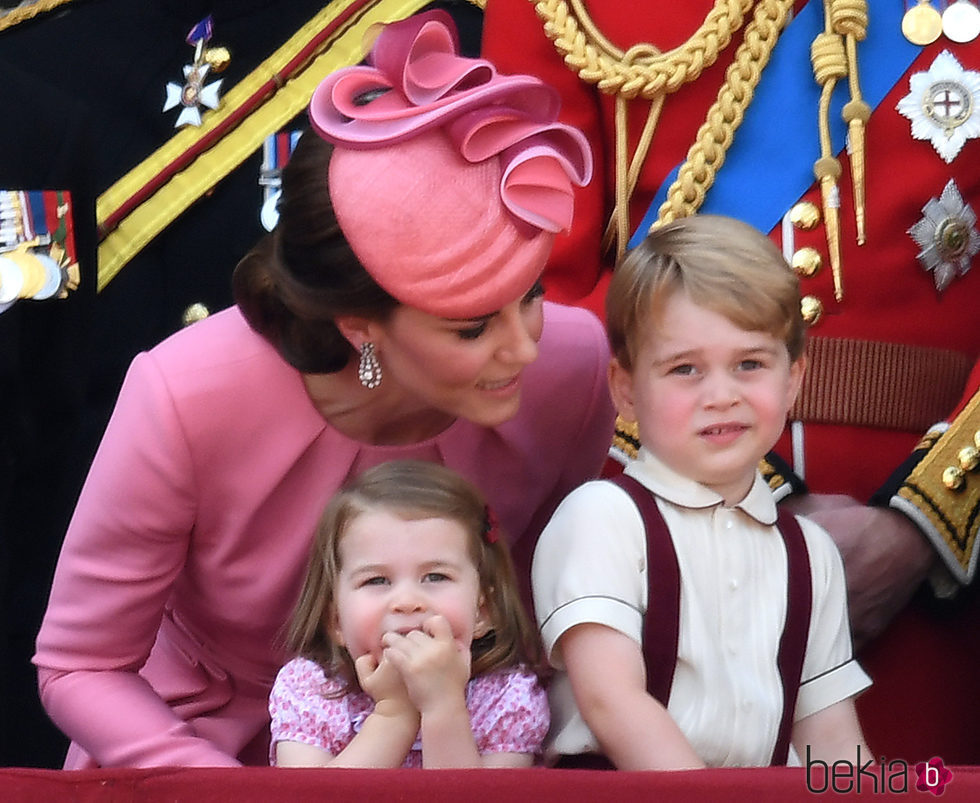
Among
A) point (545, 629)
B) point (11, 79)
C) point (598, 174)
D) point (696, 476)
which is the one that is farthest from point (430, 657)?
point (11, 79)

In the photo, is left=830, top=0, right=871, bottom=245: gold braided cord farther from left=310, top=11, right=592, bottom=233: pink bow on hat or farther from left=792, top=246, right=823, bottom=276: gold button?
left=310, top=11, right=592, bottom=233: pink bow on hat

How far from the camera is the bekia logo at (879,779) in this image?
1.05 m

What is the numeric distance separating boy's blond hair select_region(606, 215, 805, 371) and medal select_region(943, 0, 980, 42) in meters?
0.38

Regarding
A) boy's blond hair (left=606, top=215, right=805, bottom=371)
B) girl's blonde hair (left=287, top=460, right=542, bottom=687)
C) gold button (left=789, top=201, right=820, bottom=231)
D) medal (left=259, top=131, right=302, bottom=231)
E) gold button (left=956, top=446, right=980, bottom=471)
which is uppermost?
medal (left=259, top=131, right=302, bottom=231)

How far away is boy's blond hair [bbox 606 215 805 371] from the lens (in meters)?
1.34

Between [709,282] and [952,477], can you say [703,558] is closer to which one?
[709,282]

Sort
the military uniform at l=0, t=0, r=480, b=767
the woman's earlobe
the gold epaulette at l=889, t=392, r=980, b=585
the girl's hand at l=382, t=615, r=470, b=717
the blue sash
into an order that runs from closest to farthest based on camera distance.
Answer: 1. the girl's hand at l=382, t=615, r=470, b=717
2. the woman's earlobe
3. the gold epaulette at l=889, t=392, r=980, b=585
4. the blue sash
5. the military uniform at l=0, t=0, r=480, b=767

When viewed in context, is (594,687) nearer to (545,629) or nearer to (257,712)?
(545,629)

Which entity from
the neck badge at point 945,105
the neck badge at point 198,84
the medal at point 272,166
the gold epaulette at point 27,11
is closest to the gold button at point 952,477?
the neck badge at point 945,105

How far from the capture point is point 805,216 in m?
1.63

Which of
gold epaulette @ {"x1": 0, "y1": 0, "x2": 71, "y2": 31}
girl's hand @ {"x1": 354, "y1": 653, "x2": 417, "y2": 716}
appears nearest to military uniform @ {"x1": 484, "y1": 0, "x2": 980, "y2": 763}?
girl's hand @ {"x1": 354, "y1": 653, "x2": 417, "y2": 716}

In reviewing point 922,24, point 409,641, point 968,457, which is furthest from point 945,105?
point 409,641

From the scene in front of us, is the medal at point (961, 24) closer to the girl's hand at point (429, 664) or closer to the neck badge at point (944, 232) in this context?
the neck badge at point (944, 232)

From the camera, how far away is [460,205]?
1.29 m
